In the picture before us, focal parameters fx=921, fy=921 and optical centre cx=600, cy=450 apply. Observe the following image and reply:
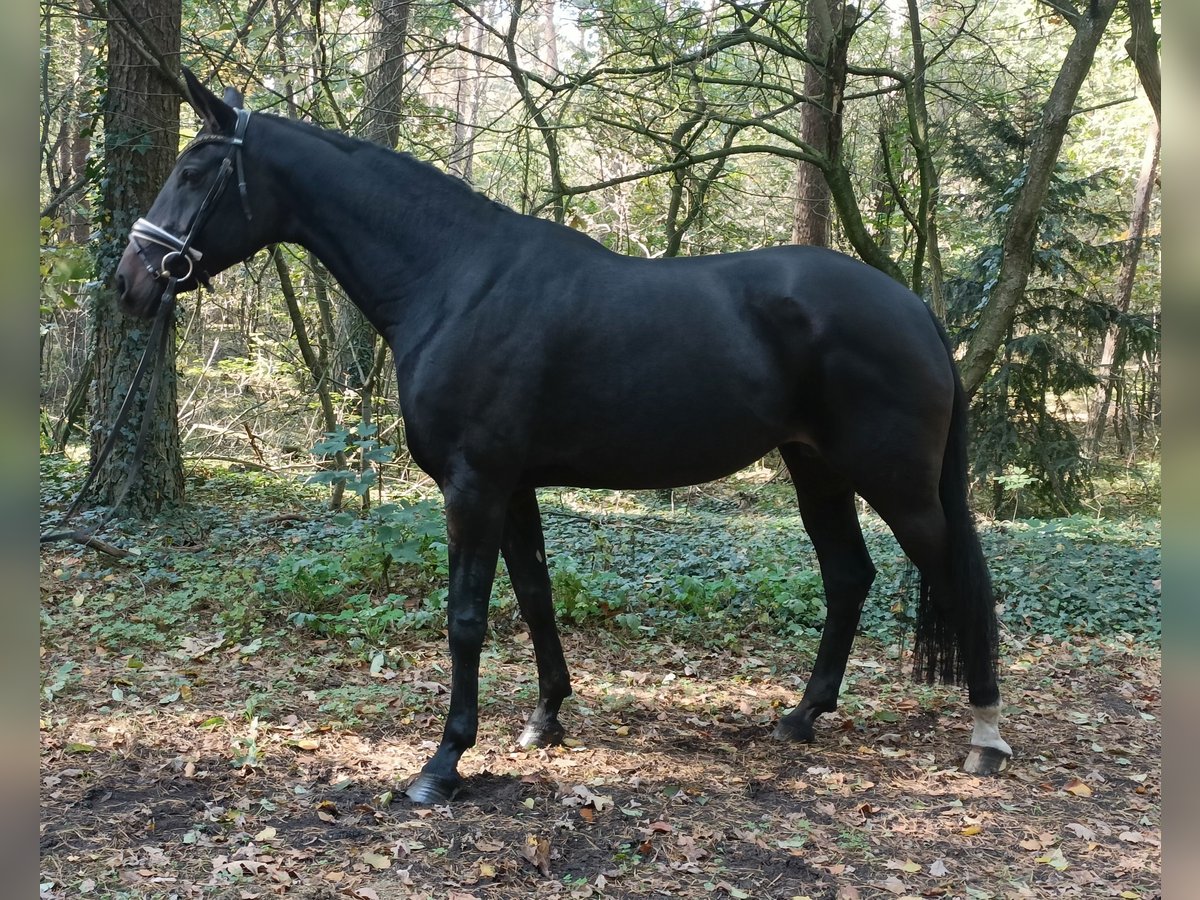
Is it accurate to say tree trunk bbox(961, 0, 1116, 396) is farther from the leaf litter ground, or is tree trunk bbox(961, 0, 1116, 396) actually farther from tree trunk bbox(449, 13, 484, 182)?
tree trunk bbox(449, 13, 484, 182)

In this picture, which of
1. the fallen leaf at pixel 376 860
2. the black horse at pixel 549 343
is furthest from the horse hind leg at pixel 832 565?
the fallen leaf at pixel 376 860

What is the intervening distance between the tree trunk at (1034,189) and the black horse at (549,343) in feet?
8.46

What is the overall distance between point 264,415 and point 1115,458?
11.9 metres

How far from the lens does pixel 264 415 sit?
11555 millimetres

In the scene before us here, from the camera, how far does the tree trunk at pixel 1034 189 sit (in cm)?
608

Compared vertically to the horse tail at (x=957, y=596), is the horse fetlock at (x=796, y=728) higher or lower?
lower

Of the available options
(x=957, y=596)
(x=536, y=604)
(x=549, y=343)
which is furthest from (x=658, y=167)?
(x=957, y=596)

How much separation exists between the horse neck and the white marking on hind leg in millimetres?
2857

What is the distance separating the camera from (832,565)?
430 cm

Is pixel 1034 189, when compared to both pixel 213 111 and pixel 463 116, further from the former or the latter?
pixel 463 116

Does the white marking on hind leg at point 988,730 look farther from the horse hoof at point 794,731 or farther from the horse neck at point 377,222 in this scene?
the horse neck at point 377,222

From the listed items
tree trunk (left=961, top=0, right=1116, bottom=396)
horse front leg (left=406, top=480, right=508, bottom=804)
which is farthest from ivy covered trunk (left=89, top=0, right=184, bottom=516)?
tree trunk (left=961, top=0, right=1116, bottom=396)

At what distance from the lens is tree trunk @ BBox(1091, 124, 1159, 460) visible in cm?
1058

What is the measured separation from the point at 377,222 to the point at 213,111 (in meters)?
0.72
